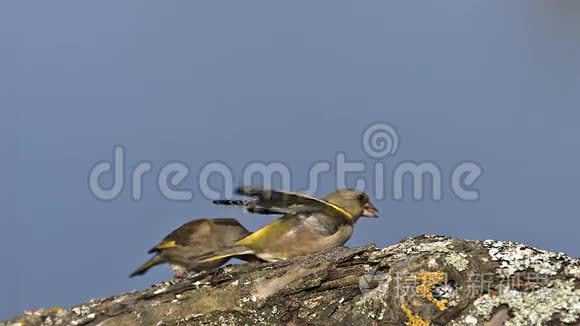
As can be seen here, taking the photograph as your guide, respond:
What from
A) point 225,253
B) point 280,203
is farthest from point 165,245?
point 280,203

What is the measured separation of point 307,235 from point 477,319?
1.65 metres

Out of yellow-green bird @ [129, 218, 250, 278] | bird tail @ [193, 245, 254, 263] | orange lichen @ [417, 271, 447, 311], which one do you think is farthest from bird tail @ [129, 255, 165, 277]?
orange lichen @ [417, 271, 447, 311]

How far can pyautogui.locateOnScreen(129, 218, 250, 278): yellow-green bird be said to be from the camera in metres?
4.64

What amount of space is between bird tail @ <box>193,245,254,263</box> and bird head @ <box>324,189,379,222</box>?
31.6 inches

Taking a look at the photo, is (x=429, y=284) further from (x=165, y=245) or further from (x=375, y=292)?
(x=165, y=245)

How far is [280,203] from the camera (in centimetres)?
406

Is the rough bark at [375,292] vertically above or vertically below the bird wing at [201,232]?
above

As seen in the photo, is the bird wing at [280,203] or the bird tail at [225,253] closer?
the bird wing at [280,203]

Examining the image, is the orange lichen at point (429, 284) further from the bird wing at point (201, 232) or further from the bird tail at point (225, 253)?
the bird wing at point (201, 232)

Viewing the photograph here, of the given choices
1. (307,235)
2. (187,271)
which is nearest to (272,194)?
(307,235)

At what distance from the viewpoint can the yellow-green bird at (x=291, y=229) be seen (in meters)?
4.05

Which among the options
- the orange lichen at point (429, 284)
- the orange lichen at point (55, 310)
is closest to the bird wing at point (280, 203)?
the orange lichen at point (55, 310)

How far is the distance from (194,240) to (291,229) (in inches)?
32.5

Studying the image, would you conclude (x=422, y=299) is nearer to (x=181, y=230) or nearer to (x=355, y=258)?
(x=355, y=258)
